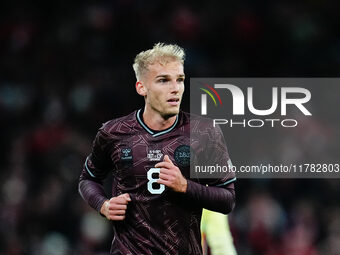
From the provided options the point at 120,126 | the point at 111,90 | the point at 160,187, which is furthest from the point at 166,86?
the point at 111,90

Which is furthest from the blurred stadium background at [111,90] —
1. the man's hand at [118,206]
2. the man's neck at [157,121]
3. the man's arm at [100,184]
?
the man's hand at [118,206]

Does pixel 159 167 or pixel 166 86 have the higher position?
pixel 166 86

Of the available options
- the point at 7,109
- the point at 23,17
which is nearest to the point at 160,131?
the point at 7,109

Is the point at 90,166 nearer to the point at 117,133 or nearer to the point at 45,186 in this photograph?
the point at 117,133

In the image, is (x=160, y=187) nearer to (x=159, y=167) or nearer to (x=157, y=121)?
(x=159, y=167)

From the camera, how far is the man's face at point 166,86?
5.01 m

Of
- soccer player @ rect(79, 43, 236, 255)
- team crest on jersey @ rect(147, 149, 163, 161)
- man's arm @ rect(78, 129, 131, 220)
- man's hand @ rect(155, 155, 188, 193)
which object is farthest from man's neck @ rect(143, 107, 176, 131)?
man's hand @ rect(155, 155, 188, 193)

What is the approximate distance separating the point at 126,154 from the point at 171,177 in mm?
470

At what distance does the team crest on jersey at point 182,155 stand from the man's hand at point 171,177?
0.21 m

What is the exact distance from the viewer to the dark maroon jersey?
16.1 ft

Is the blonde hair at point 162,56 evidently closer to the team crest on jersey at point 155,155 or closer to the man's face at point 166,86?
the man's face at point 166,86

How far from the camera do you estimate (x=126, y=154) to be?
5.06m

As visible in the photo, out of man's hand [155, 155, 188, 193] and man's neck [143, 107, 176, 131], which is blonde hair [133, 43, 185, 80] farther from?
man's hand [155, 155, 188, 193]

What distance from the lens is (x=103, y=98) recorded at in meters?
11.4
